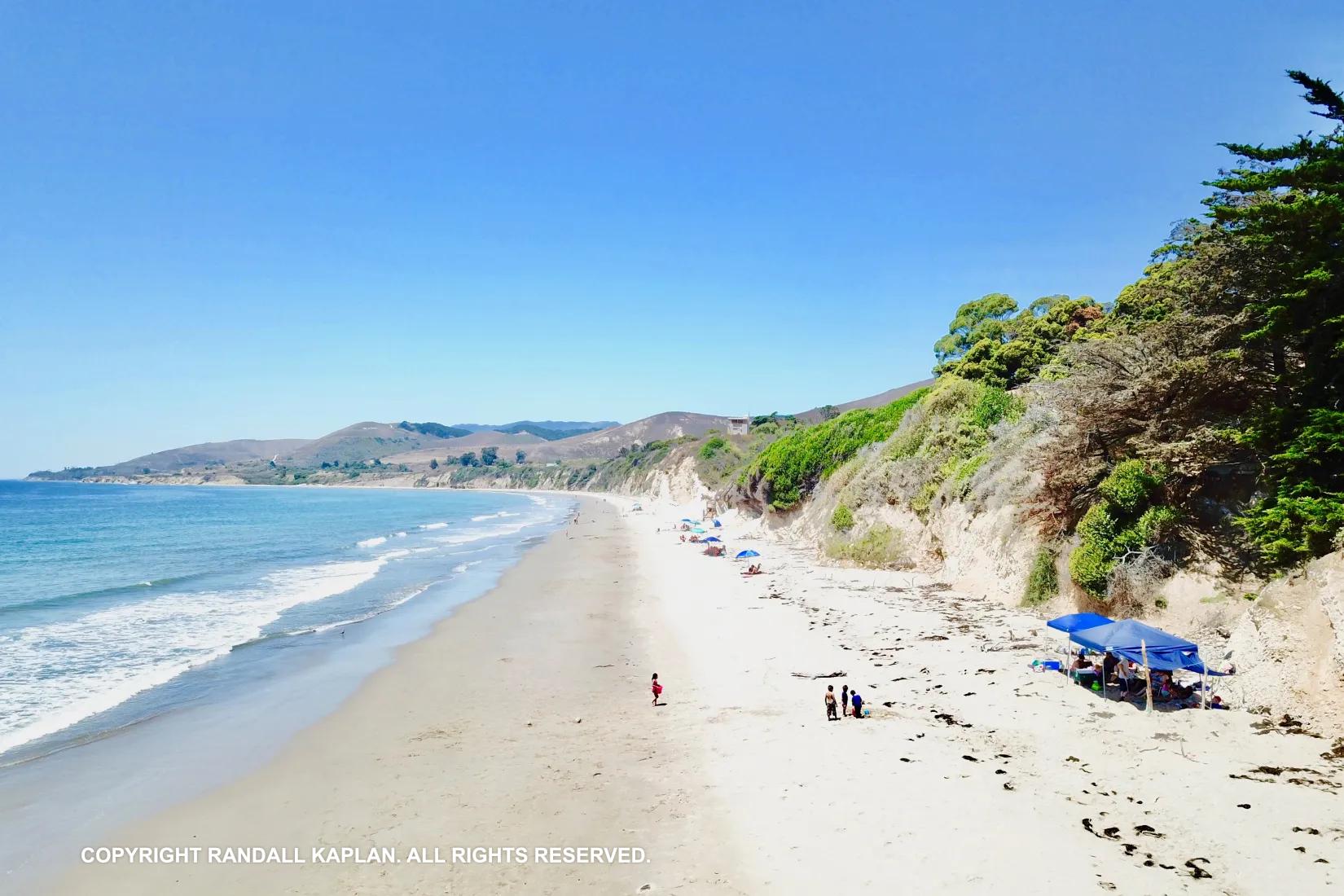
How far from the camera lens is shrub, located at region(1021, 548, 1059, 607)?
60.8ft

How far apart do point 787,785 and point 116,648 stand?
20.7 m

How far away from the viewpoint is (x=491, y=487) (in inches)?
7613

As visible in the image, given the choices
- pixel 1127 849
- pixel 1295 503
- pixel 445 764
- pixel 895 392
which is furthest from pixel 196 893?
pixel 895 392

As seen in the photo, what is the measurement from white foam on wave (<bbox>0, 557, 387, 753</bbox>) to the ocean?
63 millimetres

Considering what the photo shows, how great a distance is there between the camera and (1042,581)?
739 inches

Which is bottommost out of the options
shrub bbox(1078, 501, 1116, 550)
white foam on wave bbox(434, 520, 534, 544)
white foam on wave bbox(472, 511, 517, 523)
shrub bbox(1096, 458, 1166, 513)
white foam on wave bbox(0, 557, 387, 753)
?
white foam on wave bbox(472, 511, 517, 523)

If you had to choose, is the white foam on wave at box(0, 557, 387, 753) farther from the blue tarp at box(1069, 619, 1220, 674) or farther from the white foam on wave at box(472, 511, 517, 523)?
the white foam on wave at box(472, 511, 517, 523)

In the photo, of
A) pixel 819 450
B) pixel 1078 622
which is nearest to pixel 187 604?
pixel 1078 622

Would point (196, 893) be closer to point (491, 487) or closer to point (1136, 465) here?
point (1136, 465)

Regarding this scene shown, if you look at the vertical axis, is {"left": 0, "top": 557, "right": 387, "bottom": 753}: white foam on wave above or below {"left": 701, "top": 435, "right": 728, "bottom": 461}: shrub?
below

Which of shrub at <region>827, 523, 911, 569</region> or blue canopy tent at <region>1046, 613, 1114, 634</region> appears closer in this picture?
blue canopy tent at <region>1046, 613, 1114, 634</region>

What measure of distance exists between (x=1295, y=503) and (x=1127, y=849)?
7.20 metres

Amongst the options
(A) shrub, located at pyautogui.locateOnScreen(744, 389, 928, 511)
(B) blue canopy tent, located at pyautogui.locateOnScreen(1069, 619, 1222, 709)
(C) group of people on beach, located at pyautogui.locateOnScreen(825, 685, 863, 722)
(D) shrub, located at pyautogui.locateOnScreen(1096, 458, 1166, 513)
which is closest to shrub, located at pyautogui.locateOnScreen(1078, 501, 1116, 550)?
(D) shrub, located at pyautogui.locateOnScreen(1096, 458, 1166, 513)

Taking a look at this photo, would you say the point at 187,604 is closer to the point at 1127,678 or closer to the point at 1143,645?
the point at 1127,678
